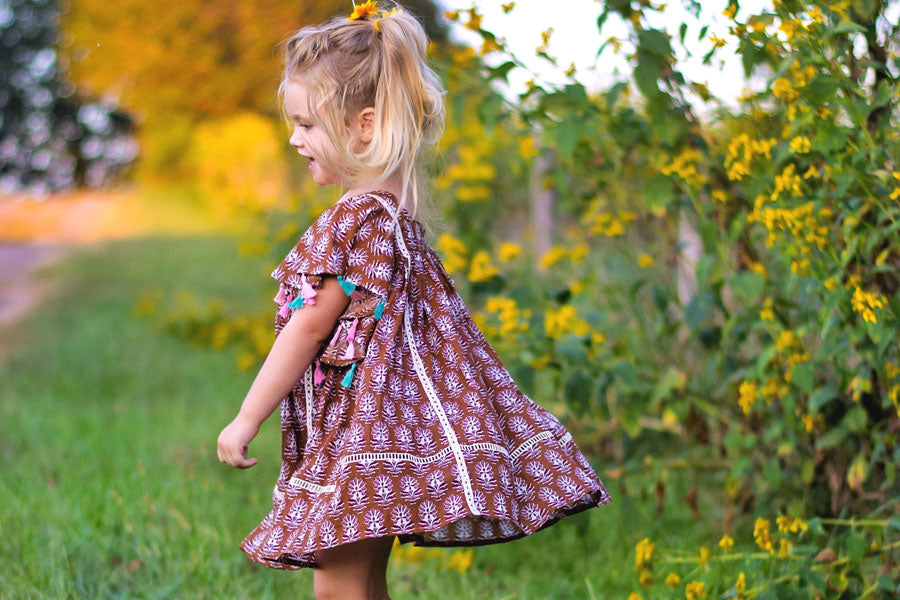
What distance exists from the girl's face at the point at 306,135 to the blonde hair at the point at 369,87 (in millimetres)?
12

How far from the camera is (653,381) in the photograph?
2.69 m

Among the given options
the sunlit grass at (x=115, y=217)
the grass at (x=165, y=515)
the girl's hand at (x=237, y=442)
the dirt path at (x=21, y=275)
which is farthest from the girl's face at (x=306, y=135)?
the sunlit grass at (x=115, y=217)

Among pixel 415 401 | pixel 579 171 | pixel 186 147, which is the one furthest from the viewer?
pixel 186 147

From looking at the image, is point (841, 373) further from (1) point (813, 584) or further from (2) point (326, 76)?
(2) point (326, 76)

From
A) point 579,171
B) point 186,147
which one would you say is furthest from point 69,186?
point 579,171

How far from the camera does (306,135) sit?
1.75 m

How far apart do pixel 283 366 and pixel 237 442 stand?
149 mm

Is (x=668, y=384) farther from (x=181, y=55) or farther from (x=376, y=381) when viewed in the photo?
(x=181, y=55)

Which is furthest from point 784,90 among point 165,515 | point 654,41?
point 165,515

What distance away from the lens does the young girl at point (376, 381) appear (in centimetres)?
158

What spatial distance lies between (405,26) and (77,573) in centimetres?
144

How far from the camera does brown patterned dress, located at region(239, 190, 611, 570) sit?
1.57 metres

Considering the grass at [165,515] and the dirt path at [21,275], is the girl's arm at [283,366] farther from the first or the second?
the dirt path at [21,275]

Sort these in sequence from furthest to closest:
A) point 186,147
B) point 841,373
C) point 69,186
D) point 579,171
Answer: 1. point 69,186
2. point 186,147
3. point 579,171
4. point 841,373
